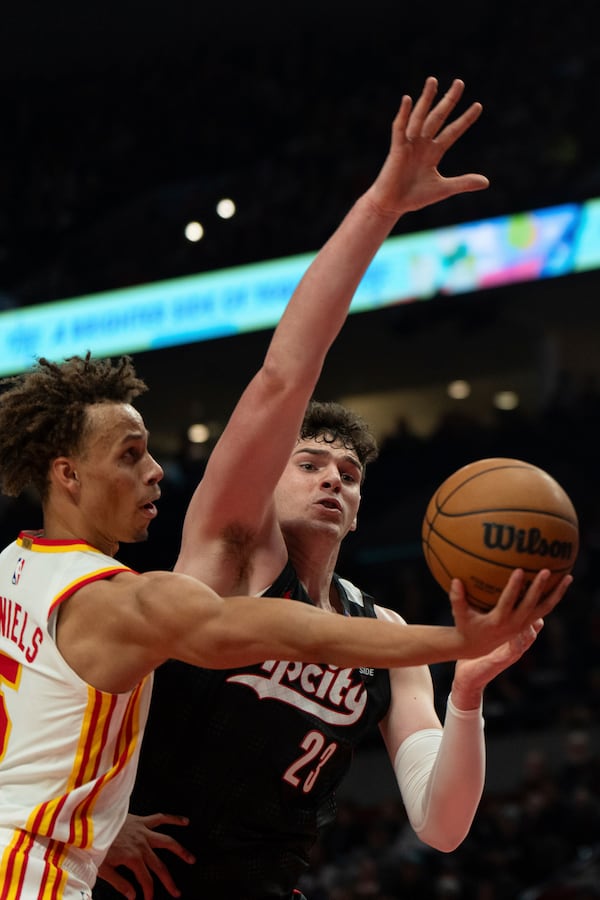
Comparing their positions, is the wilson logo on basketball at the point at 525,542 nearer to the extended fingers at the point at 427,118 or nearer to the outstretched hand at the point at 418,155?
the outstretched hand at the point at 418,155

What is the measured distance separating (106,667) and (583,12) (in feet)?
54.4

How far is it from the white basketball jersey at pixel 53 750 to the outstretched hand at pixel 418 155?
41.3 inches

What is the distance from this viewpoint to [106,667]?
259 cm

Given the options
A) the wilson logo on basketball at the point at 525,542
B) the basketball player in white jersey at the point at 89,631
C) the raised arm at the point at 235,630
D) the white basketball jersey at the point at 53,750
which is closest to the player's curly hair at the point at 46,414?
the basketball player in white jersey at the point at 89,631

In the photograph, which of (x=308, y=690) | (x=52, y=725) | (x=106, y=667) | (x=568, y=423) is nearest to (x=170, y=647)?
(x=106, y=667)

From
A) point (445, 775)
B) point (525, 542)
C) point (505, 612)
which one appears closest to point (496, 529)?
point (525, 542)

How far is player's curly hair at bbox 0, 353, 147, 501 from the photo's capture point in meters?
2.90

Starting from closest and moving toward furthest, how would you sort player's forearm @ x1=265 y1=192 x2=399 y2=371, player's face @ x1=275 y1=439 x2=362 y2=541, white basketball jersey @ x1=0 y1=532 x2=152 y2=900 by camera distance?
white basketball jersey @ x1=0 y1=532 x2=152 y2=900 < player's forearm @ x1=265 y1=192 x2=399 y2=371 < player's face @ x1=275 y1=439 x2=362 y2=541

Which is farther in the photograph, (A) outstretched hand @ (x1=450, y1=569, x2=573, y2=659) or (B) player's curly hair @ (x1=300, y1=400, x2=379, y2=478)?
(B) player's curly hair @ (x1=300, y1=400, x2=379, y2=478)

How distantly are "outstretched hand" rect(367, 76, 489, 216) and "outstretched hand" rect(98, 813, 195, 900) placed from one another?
1.66 metres

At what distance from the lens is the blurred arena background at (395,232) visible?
11016 millimetres

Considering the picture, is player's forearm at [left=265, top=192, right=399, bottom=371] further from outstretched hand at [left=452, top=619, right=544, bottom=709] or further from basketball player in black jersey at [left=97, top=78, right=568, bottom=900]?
outstretched hand at [left=452, top=619, right=544, bottom=709]

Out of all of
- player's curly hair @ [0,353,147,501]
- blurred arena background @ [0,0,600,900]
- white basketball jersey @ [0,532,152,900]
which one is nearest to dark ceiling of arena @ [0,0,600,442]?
blurred arena background @ [0,0,600,900]

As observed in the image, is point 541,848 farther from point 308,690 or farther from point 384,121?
point 384,121
